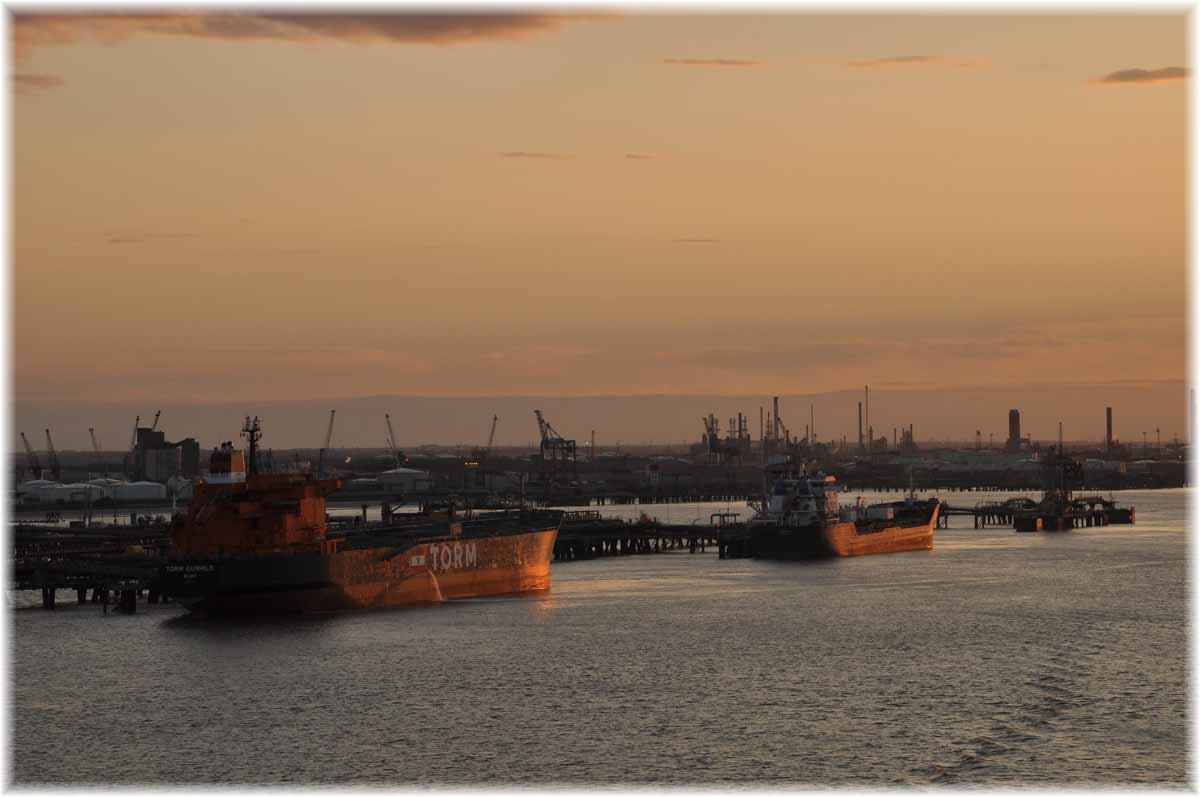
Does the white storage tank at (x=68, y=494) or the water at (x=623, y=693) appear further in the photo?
the white storage tank at (x=68, y=494)

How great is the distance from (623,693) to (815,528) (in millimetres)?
57760

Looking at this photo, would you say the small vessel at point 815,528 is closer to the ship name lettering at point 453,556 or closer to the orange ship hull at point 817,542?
the orange ship hull at point 817,542

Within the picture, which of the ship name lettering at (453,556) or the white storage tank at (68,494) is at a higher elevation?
the ship name lettering at (453,556)

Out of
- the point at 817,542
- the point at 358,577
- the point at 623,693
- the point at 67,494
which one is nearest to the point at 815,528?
the point at 817,542

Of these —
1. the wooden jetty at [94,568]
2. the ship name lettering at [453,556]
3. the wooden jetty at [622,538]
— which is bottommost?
the wooden jetty at [622,538]

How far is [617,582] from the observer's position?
88188mm

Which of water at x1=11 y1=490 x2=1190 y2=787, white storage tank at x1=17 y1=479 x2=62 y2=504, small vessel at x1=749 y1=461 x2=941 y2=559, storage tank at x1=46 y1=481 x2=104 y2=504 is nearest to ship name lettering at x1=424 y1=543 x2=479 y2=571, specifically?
water at x1=11 y1=490 x2=1190 y2=787

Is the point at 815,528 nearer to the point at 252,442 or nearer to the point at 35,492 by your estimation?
the point at 252,442

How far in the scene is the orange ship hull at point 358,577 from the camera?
2527 inches

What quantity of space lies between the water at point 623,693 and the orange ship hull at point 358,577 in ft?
4.21

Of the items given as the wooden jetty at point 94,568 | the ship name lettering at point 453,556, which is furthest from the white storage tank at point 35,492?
the ship name lettering at point 453,556

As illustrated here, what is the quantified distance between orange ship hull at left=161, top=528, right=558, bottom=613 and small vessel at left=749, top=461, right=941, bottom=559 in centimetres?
3031

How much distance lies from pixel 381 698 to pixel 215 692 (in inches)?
193

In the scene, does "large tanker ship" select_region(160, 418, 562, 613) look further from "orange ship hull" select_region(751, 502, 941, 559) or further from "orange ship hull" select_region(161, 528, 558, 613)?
"orange ship hull" select_region(751, 502, 941, 559)
